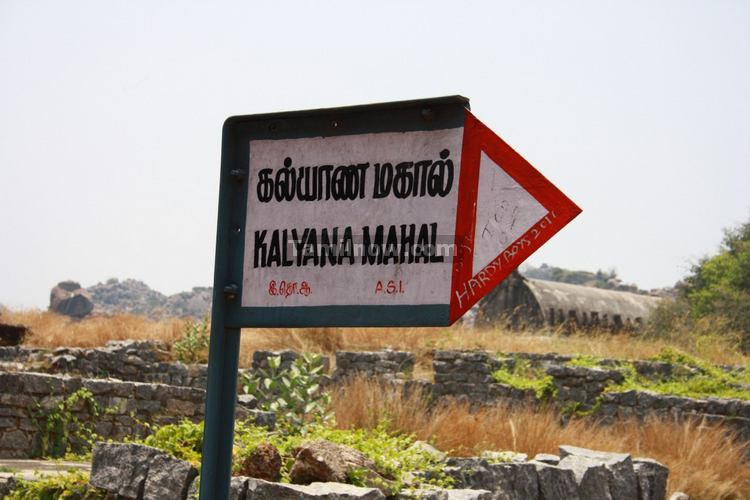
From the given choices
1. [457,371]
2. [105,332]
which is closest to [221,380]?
[457,371]

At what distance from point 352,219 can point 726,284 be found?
35.6 m

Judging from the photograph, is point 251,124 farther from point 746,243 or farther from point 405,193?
point 746,243

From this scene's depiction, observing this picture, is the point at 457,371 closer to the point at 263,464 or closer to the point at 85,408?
the point at 85,408

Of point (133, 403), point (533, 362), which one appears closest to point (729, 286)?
point (533, 362)

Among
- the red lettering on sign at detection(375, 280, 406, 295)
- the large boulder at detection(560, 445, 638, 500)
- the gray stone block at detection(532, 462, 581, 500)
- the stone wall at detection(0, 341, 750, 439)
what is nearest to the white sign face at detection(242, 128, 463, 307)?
the red lettering on sign at detection(375, 280, 406, 295)

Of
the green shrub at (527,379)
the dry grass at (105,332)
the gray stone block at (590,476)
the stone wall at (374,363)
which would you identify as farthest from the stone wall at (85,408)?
the dry grass at (105,332)

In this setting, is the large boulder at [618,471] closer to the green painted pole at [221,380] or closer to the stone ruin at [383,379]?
the stone ruin at [383,379]

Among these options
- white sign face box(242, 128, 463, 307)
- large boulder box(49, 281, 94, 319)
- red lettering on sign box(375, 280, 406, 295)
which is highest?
white sign face box(242, 128, 463, 307)

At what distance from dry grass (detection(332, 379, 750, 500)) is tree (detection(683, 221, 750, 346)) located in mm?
16789

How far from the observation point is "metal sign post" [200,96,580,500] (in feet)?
8.56

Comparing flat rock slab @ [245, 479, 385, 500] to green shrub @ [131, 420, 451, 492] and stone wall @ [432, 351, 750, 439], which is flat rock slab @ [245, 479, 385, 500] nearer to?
Result: green shrub @ [131, 420, 451, 492]

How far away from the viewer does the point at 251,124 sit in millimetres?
2965

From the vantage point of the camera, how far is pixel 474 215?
263 cm

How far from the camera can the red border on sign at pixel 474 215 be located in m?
2.56
